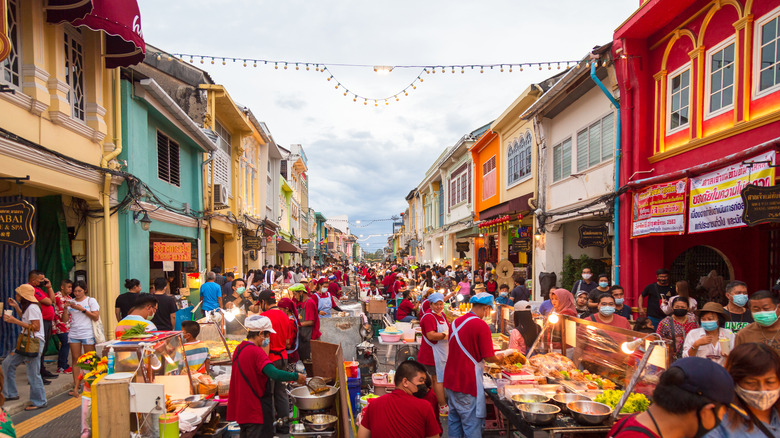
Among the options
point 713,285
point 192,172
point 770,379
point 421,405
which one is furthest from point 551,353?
point 192,172

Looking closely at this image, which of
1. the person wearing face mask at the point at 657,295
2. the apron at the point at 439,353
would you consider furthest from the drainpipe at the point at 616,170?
the apron at the point at 439,353

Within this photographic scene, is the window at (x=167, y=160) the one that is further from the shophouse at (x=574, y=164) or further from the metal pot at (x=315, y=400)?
the shophouse at (x=574, y=164)

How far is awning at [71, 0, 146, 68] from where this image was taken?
855 cm

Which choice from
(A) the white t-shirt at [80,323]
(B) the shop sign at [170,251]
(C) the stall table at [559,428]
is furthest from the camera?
(B) the shop sign at [170,251]

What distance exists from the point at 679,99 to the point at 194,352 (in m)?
10.5

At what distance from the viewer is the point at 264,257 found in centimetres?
2945

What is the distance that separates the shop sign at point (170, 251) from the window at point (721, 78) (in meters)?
12.7

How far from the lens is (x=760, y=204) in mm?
6879

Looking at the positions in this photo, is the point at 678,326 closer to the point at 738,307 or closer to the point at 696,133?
the point at 738,307

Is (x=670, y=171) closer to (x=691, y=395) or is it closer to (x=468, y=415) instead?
(x=468, y=415)

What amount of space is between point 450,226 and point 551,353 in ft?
78.2

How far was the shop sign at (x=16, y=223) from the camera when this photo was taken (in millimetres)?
6836

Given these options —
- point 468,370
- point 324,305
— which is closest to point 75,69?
point 324,305

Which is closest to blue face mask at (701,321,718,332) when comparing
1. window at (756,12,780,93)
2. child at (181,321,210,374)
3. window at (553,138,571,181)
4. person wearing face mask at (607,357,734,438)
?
person wearing face mask at (607,357,734,438)
